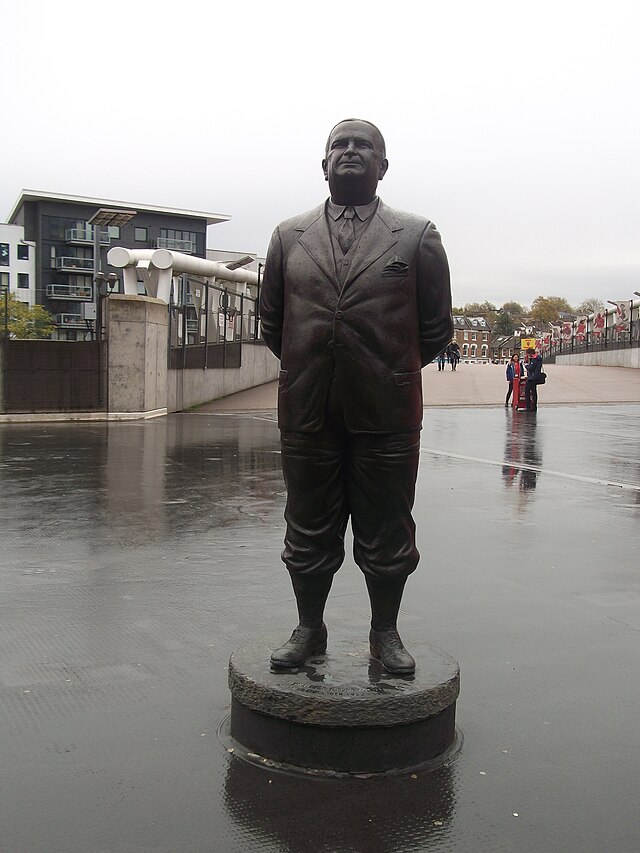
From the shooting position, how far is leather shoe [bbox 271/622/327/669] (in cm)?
377

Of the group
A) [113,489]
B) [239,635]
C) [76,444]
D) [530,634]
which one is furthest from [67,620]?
[76,444]

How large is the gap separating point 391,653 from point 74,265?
88.7 meters

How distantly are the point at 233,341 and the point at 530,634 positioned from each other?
92.5 ft

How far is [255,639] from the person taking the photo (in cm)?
420

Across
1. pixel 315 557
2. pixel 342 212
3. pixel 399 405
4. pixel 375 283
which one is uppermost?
pixel 342 212

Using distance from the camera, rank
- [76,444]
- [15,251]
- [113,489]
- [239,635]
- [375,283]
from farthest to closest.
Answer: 1. [15,251]
2. [76,444]
3. [113,489]
4. [239,635]
5. [375,283]

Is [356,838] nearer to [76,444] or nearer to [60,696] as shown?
[60,696]

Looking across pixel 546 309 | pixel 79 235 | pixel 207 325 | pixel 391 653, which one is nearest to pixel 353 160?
pixel 391 653

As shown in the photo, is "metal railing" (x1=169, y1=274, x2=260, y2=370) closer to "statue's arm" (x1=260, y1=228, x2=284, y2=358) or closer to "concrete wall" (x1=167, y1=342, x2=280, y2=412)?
"concrete wall" (x1=167, y1=342, x2=280, y2=412)

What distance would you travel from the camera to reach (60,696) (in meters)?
4.09

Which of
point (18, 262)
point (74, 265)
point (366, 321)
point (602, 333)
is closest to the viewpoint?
point (366, 321)

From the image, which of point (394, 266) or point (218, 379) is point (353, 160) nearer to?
point (394, 266)

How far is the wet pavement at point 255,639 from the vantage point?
3039 mm

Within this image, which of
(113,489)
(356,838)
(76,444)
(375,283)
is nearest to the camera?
(356,838)
